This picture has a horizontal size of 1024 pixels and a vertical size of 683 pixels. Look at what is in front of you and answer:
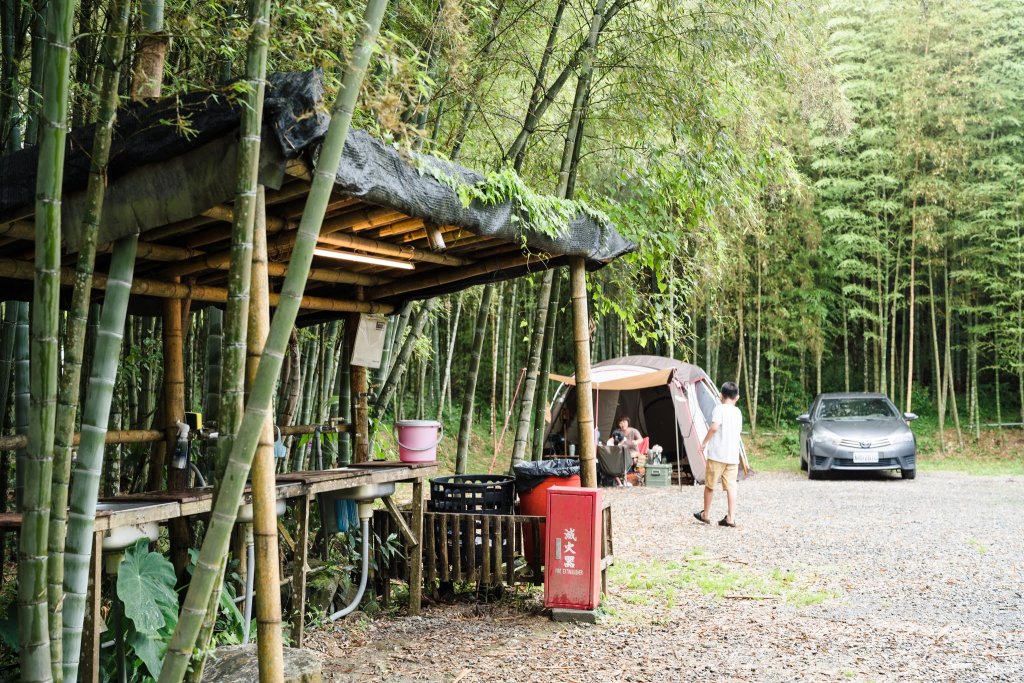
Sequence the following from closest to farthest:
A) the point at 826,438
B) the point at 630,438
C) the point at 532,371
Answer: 1. the point at 532,371
2. the point at 826,438
3. the point at 630,438

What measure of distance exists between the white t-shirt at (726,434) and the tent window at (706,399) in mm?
4523

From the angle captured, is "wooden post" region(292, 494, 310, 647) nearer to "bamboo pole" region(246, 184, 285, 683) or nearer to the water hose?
the water hose

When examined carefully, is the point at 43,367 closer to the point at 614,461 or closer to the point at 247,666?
the point at 247,666

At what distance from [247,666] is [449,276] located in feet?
7.78

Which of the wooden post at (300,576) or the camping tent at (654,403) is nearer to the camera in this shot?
the wooden post at (300,576)

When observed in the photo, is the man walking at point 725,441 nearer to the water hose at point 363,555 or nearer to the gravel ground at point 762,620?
the gravel ground at point 762,620

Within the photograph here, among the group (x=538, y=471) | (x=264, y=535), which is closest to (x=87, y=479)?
(x=264, y=535)

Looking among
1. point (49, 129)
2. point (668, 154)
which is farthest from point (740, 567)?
point (49, 129)

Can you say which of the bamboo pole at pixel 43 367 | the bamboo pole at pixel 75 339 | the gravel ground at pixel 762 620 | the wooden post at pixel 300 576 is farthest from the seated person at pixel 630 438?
the bamboo pole at pixel 43 367

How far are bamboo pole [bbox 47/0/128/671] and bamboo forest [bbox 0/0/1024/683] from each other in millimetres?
10

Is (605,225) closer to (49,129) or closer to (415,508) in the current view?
(415,508)

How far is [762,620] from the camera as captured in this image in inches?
169

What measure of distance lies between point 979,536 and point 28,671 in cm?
643

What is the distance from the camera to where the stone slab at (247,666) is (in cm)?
281
